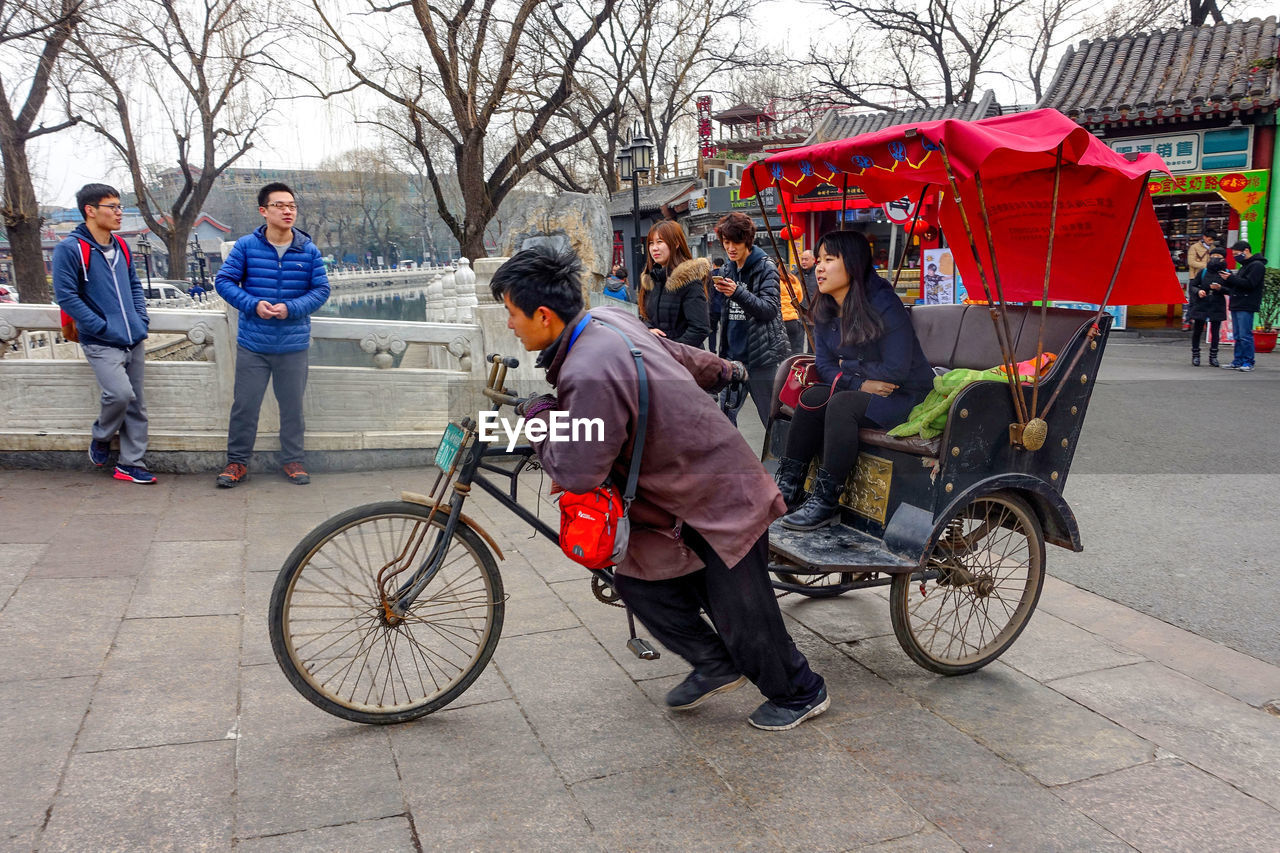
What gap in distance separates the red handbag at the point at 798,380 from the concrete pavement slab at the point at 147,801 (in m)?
2.51

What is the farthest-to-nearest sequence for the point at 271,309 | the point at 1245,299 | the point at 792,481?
the point at 1245,299 → the point at 271,309 → the point at 792,481

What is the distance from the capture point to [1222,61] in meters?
13.8

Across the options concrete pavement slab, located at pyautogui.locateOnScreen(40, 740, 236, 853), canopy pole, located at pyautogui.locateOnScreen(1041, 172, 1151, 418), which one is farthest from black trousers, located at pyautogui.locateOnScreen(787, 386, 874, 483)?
concrete pavement slab, located at pyautogui.locateOnScreen(40, 740, 236, 853)

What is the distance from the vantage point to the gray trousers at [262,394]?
5.87m

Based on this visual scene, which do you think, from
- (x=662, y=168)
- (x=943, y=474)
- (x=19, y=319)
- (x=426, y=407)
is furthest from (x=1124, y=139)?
(x=662, y=168)

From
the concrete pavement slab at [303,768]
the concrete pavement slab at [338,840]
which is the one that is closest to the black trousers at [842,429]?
the concrete pavement slab at [303,768]

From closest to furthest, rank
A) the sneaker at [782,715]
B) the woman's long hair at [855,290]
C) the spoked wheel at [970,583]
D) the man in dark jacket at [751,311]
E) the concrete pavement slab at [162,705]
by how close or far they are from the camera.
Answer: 1. the concrete pavement slab at [162,705]
2. the sneaker at [782,715]
3. the spoked wheel at [970,583]
4. the woman's long hair at [855,290]
5. the man in dark jacket at [751,311]

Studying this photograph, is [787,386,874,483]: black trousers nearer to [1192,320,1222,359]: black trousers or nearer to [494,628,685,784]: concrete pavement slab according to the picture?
[494,628,685,784]: concrete pavement slab

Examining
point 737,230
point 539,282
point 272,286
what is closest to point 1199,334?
point 737,230

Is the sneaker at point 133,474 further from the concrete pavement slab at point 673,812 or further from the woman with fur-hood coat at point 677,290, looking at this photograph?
the concrete pavement slab at point 673,812

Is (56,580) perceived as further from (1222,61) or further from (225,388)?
(1222,61)

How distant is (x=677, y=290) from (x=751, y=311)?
19.3 inches

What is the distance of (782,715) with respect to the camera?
2.97 m

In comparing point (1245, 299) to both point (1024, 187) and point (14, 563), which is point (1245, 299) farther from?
point (14, 563)
